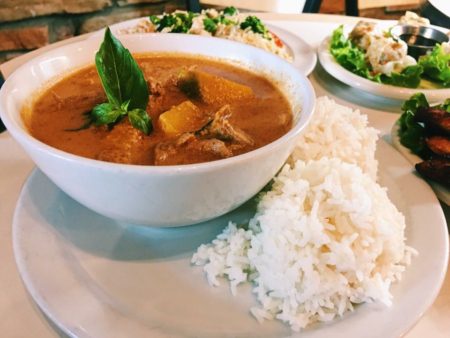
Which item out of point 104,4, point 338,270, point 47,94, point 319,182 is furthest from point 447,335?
point 104,4

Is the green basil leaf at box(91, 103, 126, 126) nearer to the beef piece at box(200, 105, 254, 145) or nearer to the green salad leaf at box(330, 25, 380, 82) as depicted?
the beef piece at box(200, 105, 254, 145)

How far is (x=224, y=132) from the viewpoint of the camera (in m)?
1.31

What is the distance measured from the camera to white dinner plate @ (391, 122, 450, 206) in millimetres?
1531

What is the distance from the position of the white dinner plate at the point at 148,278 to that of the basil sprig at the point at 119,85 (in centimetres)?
A: 30

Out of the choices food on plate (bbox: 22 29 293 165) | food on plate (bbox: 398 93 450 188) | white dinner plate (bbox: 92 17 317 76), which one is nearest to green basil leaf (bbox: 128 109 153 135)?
food on plate (bbox: 22 29 293 165)

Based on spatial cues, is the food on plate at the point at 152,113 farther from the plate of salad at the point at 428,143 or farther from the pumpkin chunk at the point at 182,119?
the plate of salad at the point at 428,143

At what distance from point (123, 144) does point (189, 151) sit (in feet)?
0.62

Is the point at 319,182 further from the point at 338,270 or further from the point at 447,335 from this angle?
the point at 447,335

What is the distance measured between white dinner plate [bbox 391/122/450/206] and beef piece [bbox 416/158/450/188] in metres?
0.02

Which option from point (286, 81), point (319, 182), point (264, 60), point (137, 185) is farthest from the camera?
point (264, 60)

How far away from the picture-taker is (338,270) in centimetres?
112

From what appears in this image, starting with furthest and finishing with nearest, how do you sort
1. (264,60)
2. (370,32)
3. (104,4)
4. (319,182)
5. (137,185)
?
(104,4), (370,32), (264,60), (319,182), (137,185)

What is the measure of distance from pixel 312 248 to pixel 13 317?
74 cm

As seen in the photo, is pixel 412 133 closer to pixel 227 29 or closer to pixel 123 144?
pixel 123 144
